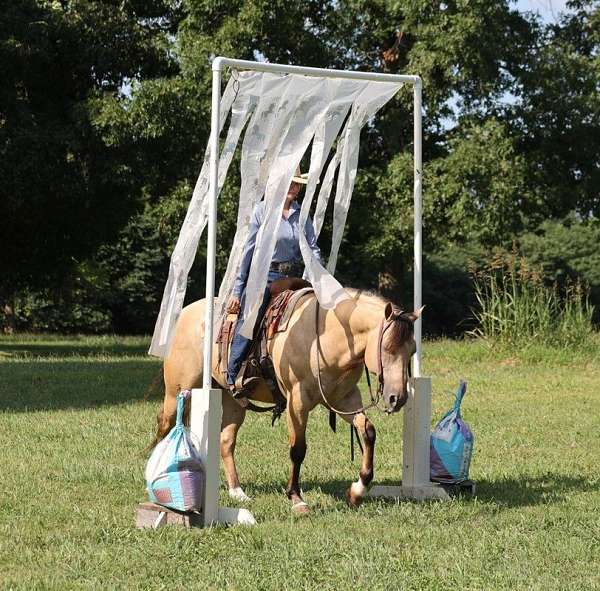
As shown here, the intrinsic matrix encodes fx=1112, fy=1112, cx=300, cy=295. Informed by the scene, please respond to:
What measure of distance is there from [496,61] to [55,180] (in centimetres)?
1094

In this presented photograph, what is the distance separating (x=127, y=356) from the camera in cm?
2212

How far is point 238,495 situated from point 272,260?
174 centimetres

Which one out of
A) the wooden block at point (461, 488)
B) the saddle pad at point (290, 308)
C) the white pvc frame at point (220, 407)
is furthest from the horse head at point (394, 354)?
the wooden block at point (461, 488)

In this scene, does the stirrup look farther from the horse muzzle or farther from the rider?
the horse muzzle

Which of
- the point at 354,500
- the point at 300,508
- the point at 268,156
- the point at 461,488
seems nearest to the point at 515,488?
the point at 461,488

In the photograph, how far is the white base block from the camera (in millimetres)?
7914

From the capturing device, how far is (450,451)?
814 centimetres

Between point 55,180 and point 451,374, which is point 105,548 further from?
point 55,180

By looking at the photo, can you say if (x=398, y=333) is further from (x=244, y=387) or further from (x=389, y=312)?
(x=244, y=387)

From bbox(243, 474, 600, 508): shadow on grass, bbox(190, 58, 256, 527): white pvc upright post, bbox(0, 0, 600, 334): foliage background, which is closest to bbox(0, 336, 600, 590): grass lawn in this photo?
bbox(243, 474, 600, 508): shadow on grass

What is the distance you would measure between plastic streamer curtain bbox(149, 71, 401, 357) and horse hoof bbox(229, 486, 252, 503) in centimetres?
117

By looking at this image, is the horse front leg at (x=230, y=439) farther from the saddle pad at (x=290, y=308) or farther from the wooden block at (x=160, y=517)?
the saddle pad at (x=290, y=308)


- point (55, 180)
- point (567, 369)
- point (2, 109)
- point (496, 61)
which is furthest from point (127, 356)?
point (496, 61)

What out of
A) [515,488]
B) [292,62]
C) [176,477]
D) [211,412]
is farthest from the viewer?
[292,62]
